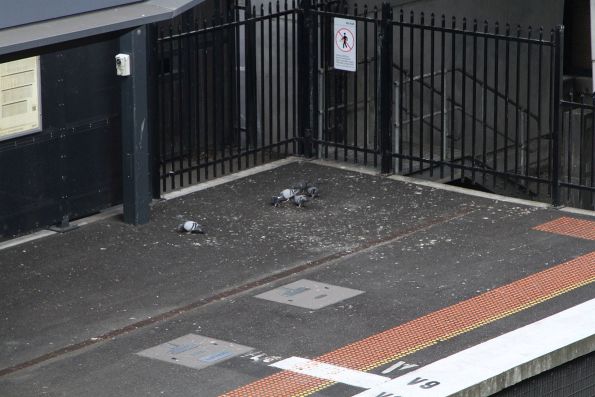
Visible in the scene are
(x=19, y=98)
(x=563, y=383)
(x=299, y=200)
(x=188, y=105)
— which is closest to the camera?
(x=563, y=383)

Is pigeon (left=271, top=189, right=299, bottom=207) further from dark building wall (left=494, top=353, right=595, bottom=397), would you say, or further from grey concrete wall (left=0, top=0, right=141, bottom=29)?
dark building wall (left=494, top=353, right=595, bottom=397)

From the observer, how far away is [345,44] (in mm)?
15789

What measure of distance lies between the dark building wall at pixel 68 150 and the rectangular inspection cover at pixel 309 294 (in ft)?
9.62

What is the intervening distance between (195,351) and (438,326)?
78.3 inches

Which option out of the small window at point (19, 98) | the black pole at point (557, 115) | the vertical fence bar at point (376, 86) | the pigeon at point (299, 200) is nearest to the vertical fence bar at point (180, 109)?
the pigeon at point (299, 200)

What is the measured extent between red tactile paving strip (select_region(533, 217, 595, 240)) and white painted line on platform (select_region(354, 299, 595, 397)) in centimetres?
308

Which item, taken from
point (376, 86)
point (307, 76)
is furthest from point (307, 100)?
point (376, 86)

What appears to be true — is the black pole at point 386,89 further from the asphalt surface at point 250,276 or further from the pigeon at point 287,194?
the pigeon at point 287,194

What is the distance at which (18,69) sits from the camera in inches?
528

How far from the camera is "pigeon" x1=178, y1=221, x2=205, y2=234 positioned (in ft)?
45.3

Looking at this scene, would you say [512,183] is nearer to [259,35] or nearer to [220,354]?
[259,35]

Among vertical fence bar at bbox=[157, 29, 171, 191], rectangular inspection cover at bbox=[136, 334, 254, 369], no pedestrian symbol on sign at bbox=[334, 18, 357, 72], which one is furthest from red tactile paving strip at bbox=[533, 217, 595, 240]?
rectangular inspection cover at bbox=[136, 334, 254, 369]

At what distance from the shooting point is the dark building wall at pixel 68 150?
13.7m

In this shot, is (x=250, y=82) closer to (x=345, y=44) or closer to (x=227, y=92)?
(x=227, y=92)
